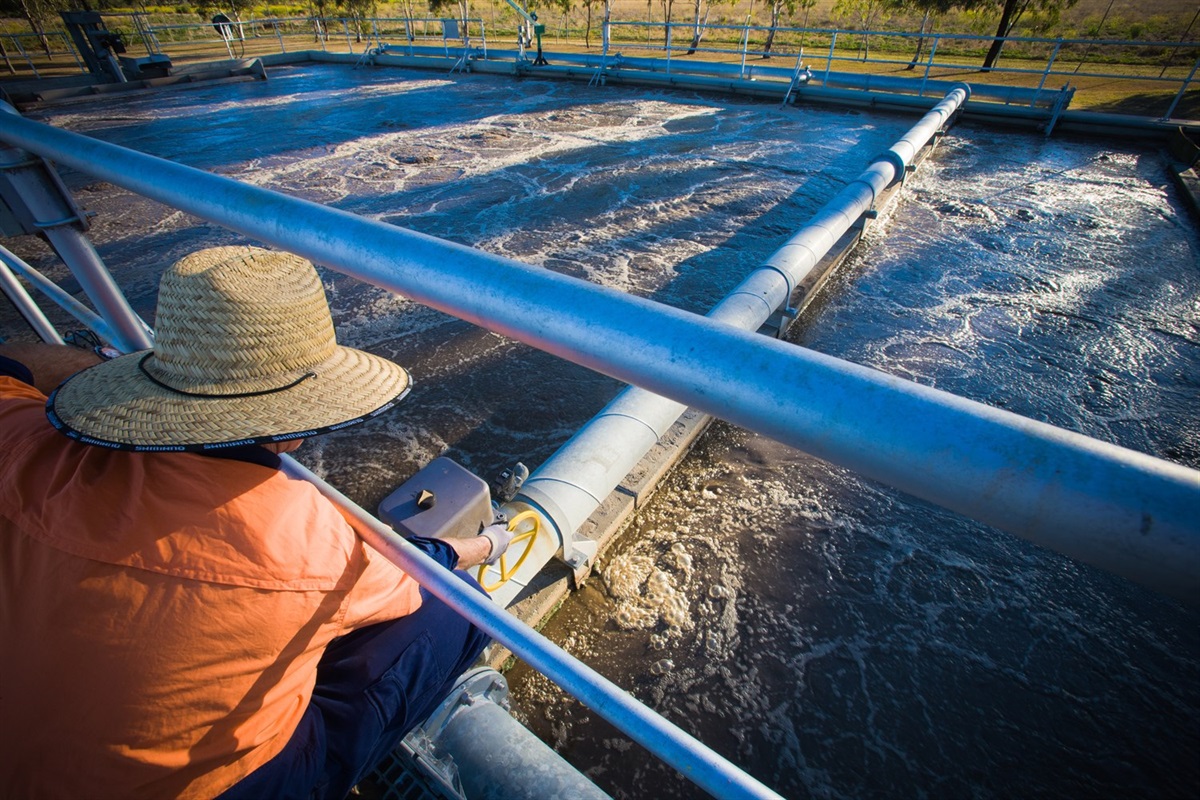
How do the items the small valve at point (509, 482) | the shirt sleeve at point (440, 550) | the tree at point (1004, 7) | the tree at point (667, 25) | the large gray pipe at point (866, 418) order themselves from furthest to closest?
the tree at point (1004, 7)
the tree at point (667, 25)
the small valve at point (509, 482)
the shirt sleeve at point (440, 550)
the large gray pipe at point (866, 418)

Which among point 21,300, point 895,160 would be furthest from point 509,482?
point 895,160

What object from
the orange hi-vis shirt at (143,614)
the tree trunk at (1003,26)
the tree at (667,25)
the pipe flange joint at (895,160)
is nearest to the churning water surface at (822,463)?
the pipe flange joint at (895,160)

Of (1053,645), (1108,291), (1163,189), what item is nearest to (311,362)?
(1053,645)

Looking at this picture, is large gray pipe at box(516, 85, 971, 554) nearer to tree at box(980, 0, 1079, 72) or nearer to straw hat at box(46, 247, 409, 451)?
straw hat at box(46, 247, 409, 451)

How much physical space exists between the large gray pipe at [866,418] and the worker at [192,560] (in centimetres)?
60

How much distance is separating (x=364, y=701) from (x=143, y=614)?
25.7 inches

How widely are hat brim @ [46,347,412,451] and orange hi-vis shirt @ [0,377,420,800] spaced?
9 centimetres

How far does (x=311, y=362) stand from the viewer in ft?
4.38

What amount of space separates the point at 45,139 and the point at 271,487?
1226mm

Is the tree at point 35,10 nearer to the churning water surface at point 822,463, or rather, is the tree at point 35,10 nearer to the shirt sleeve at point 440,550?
the churning water surface at point 822,463

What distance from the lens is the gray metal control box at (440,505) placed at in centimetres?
223

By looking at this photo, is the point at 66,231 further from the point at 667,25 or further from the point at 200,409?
the point at 667,25

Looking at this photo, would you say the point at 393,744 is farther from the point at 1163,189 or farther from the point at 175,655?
the point at 1163,189

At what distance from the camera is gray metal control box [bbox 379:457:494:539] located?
2230 millimetres
